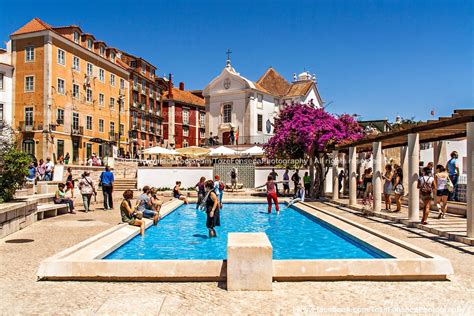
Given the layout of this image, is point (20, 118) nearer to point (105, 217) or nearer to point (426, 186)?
point (105, 217)

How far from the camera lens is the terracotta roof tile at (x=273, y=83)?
181ft

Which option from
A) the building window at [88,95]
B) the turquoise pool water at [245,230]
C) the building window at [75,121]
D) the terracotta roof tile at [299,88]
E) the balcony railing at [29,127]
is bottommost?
the turquoise pool water at [245,230]

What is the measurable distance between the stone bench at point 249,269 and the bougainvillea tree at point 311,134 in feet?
51.1

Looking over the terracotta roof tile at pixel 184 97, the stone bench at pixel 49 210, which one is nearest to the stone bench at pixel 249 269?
the stone bench at pixel 49 210

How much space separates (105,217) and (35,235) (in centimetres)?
400

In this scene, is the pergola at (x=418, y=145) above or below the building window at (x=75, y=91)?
below

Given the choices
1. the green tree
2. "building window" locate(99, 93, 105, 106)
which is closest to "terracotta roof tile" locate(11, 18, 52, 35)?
"building window" locate(99, 93, 105, 106)

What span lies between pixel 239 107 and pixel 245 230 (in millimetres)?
35568

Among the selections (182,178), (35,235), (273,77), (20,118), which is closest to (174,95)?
(273,77)

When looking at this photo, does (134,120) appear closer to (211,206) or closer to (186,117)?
(186,117)

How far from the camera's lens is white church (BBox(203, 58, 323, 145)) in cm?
4734

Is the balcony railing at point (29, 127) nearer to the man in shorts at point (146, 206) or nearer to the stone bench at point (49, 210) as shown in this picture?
the stone bench at point (49, 210)

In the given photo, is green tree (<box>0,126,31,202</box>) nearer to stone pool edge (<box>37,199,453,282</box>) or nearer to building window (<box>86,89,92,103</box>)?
stone pool edge (<box>37,199,453,282</box>)

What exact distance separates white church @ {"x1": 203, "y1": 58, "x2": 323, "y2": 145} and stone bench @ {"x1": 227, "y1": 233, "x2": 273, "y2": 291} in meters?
38.8
